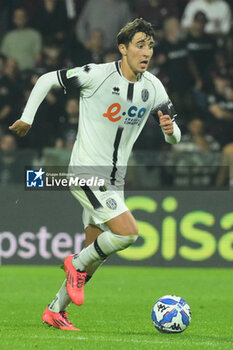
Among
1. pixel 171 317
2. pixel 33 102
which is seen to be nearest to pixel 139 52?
pixel 33 102

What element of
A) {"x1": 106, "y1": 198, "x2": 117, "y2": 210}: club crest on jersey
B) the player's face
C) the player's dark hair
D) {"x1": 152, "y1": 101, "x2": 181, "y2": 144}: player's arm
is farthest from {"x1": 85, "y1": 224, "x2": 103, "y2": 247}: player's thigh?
the player's dark hair

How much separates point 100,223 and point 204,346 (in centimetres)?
133

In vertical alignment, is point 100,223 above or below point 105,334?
above

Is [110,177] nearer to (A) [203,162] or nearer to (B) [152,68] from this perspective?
(A) [203,162]

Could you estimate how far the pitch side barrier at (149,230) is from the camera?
1389cm

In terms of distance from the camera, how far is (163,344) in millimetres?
6711

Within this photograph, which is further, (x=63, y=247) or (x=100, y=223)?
(x=63, y=247)

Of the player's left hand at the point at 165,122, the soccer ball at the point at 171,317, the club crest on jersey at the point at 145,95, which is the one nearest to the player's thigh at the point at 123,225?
the soccer ball at the point at 171,317

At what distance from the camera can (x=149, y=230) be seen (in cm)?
1397

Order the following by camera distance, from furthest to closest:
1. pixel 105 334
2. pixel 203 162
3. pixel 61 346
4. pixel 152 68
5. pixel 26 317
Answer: pixel 152 68, pixel 203 162, pixel 26 317, pixel 105 334, pixel 61 346

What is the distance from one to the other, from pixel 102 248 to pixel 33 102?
124 cm

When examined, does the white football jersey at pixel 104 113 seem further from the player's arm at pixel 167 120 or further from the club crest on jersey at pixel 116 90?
the player's arm at pixel 167 120

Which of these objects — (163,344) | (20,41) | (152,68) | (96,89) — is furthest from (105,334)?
(20,41)

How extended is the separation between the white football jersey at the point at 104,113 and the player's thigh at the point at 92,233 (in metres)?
0.42
